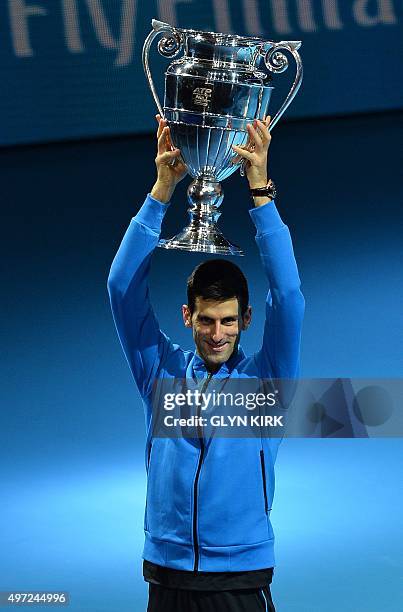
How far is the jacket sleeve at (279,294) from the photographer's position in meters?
2.66

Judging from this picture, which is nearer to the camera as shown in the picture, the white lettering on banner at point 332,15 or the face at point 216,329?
the face at point 216,329

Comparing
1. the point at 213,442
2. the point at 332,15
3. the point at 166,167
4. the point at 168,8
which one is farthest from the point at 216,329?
the point at 332,15

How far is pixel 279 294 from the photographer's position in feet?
8.75

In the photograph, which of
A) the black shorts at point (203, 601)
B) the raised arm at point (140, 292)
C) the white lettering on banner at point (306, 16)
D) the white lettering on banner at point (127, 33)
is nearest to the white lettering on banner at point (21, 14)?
the white lettering on banner at point (127, 33)

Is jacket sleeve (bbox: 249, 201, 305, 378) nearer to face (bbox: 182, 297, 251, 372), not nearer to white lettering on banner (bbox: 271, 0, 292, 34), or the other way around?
face (bbox: 182, 297, 251, 372)

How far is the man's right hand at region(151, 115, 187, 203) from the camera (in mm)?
2826

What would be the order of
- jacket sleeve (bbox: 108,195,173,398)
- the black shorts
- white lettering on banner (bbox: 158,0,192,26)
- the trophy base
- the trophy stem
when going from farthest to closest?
white lettering on banner (bbox: 158,0,192,26) → the trophy stem → the trophy base → jacket sleeve (bbox: 108,195,173,398) → the black shorts

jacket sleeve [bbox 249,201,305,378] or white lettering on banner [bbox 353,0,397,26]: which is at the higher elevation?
white lettering on banner [bbox 353,0,397,26]

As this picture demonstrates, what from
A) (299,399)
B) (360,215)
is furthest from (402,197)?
(299,399)

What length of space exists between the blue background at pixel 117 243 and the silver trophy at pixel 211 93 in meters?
2.35

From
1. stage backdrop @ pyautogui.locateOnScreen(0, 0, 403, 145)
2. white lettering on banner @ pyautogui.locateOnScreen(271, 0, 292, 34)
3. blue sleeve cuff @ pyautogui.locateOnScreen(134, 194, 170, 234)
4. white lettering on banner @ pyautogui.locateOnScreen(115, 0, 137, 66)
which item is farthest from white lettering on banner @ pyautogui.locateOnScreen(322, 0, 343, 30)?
blue sleeve cuff @ pyautogui.locateOnScreen(134, 194, 170, 234)

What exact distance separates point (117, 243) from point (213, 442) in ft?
10.5

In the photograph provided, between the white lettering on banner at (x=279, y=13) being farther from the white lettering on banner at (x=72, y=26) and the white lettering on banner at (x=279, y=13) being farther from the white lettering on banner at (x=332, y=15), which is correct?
the white lettering on banner at (x=72, y=26)
